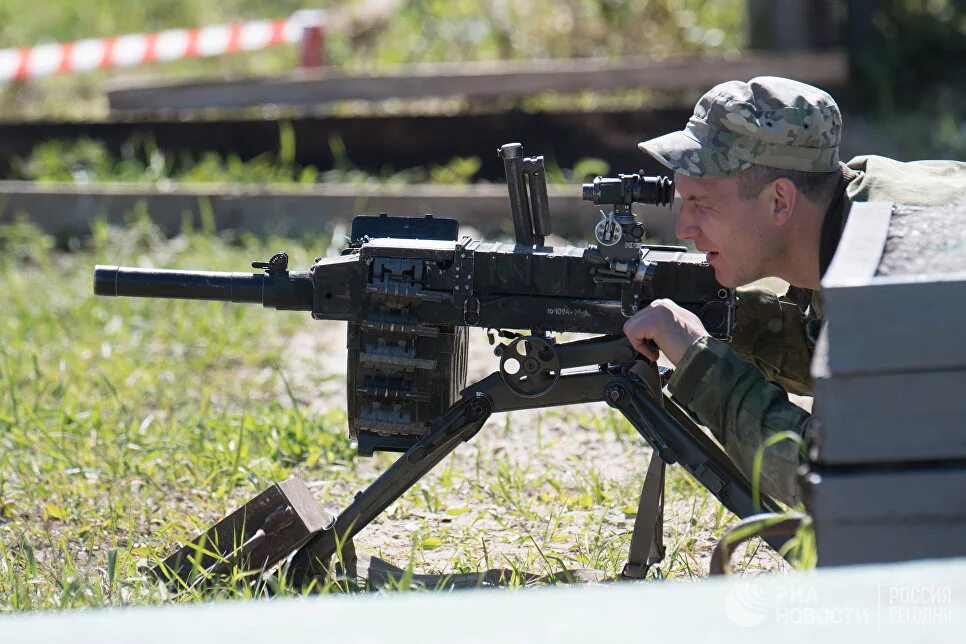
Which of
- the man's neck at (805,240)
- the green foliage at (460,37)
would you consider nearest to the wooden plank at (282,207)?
Result: the green foliage at (460,37)

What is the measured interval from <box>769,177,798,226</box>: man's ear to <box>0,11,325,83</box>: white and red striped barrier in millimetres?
8545

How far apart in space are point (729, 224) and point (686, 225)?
117 mm

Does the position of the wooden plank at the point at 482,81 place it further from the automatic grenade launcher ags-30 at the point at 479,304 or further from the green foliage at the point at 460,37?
the automatic grenade launcher ags-30 at the point at 479,304

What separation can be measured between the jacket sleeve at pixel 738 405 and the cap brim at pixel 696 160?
18.1 inches

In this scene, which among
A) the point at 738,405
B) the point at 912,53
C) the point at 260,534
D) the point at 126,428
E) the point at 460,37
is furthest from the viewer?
the point at 460,37

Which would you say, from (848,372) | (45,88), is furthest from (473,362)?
(45,88)

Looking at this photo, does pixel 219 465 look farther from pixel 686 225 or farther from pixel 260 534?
pixel 686 225

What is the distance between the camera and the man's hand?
3.19 m

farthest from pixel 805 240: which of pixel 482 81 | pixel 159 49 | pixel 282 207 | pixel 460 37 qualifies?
pixel 159 49

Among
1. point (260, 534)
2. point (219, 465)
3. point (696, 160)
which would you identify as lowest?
point (219, 465)

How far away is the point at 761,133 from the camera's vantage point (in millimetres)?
3248

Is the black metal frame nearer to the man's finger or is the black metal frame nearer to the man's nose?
the man's finger

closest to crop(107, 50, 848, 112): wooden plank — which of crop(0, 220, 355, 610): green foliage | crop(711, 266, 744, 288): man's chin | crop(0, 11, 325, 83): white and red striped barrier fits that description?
crop(0, 11, 325, 83): white and red striped barrier

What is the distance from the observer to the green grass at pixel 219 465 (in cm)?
388
